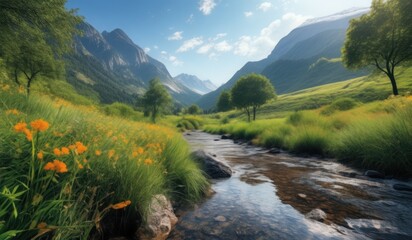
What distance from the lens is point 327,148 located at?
15336mm

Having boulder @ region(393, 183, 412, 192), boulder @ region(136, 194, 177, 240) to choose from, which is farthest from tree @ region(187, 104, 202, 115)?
boulder @ region(136, 194, 177, 240)

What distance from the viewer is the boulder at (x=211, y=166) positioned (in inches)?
416

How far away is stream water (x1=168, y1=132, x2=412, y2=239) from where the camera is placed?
17.0ft

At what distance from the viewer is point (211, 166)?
36.1 feet

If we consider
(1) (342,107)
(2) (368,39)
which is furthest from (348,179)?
(2) (368,39)

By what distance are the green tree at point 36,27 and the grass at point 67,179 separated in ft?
30.1

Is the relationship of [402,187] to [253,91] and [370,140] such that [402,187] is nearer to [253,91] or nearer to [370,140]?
[370,140]

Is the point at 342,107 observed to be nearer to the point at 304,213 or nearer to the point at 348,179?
the point at 348,179

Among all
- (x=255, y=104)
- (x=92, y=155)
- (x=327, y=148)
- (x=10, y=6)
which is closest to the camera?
(x=92, y=155)

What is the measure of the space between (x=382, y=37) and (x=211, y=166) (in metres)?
29.1

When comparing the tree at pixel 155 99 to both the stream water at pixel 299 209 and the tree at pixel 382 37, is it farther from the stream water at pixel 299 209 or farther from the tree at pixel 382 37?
the stream water at pixel 299 209

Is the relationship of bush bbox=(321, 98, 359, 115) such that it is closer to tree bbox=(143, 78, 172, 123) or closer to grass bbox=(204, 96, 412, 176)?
grass bbox=(204, 96, 412, 176)

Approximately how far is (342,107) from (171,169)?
2963 centimetres

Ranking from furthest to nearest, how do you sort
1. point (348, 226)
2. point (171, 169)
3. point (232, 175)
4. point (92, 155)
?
point (232, 175), point (171, 169), point (348, 226), point (92, 155)
